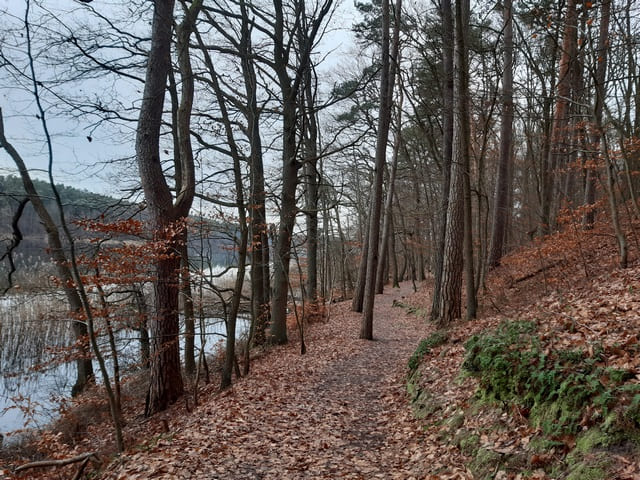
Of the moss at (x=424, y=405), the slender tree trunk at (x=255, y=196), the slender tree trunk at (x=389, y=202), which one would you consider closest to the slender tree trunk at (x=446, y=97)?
the slender tree trunk at (x=389, y=202)

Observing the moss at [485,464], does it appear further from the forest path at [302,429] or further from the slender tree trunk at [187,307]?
the slender tree trunk at [187,307]

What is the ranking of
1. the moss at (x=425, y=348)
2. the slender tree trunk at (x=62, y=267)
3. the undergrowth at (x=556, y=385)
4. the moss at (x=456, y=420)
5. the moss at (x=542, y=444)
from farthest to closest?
the moss at (x=425, y=348) → the slender tree trunk at (x=62, y=267) → the moss at (x=456, y=420) → the moss at (x=542, y=444) → the undergrowth at (x=556, y=385)

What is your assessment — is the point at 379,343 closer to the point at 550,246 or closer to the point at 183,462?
the point at 550,246

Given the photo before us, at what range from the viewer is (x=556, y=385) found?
3.48 meters

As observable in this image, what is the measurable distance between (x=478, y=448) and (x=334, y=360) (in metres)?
5.40

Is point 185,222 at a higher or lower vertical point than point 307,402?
higher

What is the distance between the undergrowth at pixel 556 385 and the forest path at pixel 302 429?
1219 mm

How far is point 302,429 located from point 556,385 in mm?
3315

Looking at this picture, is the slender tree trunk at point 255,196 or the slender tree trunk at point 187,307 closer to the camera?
the slender tree trunk at point 187,307

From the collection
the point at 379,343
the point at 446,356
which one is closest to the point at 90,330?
the point at 446,356

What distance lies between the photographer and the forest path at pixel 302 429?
4211 millimetres

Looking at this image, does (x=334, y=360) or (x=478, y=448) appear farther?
(x=334, y=360)

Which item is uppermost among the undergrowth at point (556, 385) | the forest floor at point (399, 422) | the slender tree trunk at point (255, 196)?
the slender tree trunk at point (255, 196)

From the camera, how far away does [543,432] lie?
10.7ft
